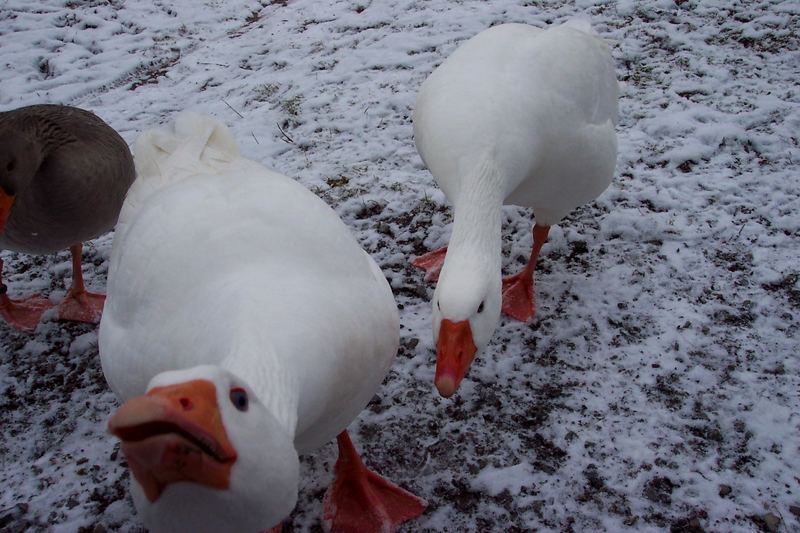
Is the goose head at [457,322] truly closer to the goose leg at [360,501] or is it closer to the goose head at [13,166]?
the goose leg at [360,501]

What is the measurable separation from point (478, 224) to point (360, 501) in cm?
133

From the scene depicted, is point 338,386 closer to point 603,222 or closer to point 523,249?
point 523,249

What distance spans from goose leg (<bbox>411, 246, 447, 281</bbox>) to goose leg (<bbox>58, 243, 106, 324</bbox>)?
6.37ft

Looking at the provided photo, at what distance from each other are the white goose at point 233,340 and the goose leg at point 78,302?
119cm

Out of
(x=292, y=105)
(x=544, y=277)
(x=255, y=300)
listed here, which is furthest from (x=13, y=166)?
(x=544, y=277)

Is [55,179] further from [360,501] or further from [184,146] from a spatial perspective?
[360,501]

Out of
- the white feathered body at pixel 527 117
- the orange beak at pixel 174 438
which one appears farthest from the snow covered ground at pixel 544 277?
the orange beak at pixel 174 438

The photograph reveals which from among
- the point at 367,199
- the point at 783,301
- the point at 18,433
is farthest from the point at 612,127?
the point at 18,433

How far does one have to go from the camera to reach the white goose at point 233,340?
1178 millimetres

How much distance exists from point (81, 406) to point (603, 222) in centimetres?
327

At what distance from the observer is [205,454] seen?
115 cm

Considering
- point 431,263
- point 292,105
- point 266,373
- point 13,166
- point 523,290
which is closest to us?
point 266,373

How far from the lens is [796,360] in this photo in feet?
10.0

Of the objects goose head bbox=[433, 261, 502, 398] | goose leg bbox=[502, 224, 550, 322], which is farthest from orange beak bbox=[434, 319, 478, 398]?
goose leg bbox=[502, 224, 550, 322]
